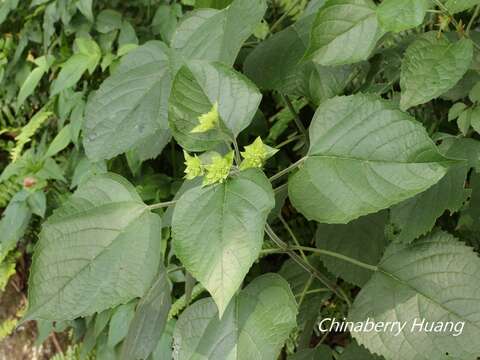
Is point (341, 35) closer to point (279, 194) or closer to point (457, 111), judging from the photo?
point (457, 111)

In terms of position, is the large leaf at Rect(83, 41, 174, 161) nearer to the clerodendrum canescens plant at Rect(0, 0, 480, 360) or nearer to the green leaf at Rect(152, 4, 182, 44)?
the clerodendrum canescens plant at Rect(0, 0, 480, 360)

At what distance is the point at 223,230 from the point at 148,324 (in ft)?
1.39

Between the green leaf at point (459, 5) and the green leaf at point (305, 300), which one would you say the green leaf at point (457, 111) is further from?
the green leaf at point (305, 300)

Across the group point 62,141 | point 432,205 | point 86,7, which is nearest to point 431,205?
point 432,205

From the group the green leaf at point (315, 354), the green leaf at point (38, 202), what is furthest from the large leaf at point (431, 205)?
the green leaf at point (38, 202)

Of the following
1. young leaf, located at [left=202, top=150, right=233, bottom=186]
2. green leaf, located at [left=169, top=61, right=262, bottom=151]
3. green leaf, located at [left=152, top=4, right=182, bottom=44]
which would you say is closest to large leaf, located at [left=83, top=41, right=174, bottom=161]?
green leaf, located at [left=169, top=61, right=262, bottom=151]

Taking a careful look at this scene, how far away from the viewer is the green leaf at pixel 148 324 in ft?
3.35

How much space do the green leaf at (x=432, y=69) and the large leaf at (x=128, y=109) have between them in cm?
38

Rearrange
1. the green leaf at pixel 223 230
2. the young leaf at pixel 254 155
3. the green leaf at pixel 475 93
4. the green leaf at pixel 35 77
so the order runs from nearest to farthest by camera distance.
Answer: the green leaf at pixel 223 230 < the young leaf at pixel 254 155 < the green leaf at pixel 475 93 < the green leaf at pixel 35 77

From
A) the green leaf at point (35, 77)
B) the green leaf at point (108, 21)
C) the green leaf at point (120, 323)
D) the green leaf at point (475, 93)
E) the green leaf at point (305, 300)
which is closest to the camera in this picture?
the green leaf at point (475, 93)

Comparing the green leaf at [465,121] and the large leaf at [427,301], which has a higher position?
the green leaf at [465,121]

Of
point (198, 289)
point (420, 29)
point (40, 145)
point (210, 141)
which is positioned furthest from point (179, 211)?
point (40, 145)

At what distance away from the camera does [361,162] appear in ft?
2.43

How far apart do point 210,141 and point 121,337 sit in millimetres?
1163
